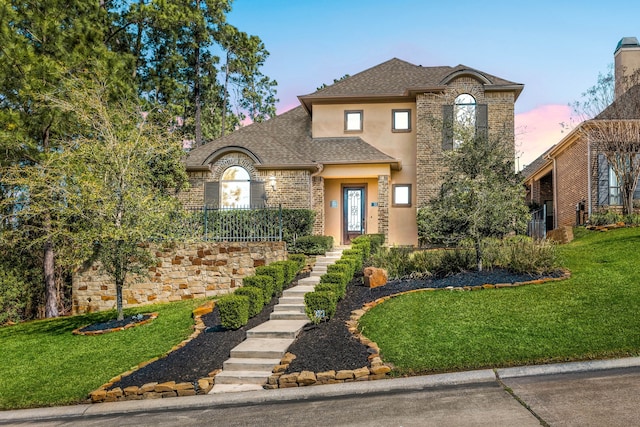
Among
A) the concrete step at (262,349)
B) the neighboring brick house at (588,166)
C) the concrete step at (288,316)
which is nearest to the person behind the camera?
the concrete step at (262,349)

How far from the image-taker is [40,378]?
796cm

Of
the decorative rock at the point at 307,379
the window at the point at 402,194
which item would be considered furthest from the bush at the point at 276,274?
the window at the point at 402,194

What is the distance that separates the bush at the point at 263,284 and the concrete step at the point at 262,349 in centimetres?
222

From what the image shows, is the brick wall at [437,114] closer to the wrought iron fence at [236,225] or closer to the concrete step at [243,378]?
the wrought iron fence at [236,225]

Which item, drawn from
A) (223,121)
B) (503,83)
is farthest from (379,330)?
(223,121)

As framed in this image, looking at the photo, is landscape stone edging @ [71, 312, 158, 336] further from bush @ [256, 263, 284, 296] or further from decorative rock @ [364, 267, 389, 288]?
decorative rock @ [364, 267, 389, 288]

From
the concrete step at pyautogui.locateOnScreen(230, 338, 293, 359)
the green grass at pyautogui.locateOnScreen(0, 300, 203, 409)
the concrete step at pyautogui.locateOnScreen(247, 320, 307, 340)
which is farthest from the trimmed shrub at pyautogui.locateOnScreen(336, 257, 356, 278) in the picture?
the green grass at pyautogui.locateOnScreen(0, 300, 203, 409)

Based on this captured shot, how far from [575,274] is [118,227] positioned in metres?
9.68

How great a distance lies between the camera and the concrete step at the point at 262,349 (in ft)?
24.4

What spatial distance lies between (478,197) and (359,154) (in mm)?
8873

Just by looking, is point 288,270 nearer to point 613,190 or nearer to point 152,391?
point 152,391

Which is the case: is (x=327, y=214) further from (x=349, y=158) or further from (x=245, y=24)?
(x=245, y=24)

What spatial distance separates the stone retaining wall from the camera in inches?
566

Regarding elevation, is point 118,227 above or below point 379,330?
above
